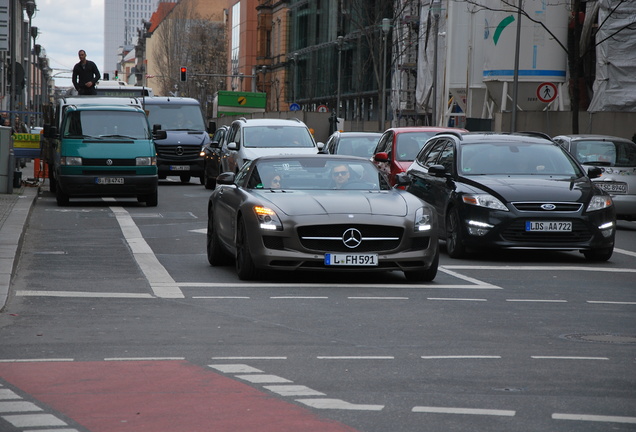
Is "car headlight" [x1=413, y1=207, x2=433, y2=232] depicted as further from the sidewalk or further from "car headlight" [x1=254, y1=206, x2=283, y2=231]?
the sidewalk

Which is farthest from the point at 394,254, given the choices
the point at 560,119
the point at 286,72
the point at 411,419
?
the point at 286,72

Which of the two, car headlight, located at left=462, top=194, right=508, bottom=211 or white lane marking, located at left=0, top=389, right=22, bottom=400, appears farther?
car headlight, located at left=462, top=194, right=508, bottom=211

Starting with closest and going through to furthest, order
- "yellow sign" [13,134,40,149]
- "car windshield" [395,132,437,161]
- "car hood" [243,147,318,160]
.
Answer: "car windshield" [395,132,437,161] → "car hood" [243,147,318,160] → "yellow sign" [13,134,40,149]

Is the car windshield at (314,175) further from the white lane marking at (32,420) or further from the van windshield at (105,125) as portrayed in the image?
the van windshield at (105,125)

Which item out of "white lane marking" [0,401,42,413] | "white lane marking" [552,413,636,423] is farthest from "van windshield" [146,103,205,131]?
"white lane marking" [552,413,636,423]

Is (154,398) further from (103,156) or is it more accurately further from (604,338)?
(103,156)

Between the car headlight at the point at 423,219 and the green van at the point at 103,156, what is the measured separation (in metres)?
13.7

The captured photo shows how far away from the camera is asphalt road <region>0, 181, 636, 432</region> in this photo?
21.9ft

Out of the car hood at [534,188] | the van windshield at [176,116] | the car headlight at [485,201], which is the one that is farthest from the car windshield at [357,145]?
the car headlight at [485,201]

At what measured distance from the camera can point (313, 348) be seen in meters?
8.91

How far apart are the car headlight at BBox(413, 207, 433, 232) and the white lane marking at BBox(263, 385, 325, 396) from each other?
235 inches

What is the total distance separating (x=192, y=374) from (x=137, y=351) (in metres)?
0.99

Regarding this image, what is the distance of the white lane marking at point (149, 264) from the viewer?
12538 millimetres

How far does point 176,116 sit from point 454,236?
22732mm
